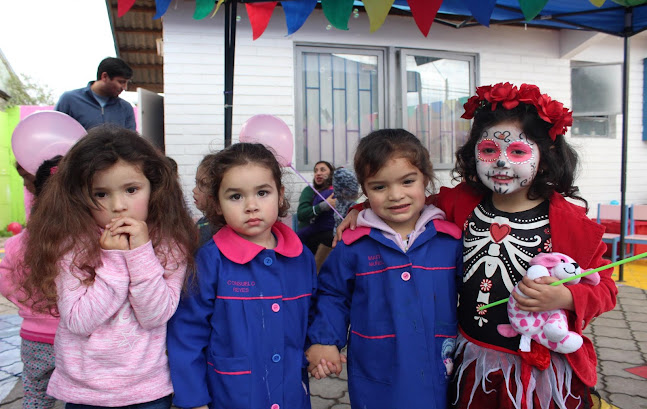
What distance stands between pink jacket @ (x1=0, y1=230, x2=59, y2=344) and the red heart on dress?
1.61m

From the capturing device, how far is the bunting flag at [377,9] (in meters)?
1.93

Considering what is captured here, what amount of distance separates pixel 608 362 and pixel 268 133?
275 cm

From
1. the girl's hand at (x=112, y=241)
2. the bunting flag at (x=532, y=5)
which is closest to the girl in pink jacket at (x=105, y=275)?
the girl's hand at (x=112, y=241)

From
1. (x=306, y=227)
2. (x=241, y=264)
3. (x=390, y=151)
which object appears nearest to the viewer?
(x=241, y=264)

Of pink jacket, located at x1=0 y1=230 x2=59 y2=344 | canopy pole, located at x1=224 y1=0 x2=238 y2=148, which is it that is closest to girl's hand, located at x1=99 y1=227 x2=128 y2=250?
pink jacket, located at x1=0 y1=230 x2=59 y2=344

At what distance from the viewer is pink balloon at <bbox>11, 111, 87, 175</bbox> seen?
2377mm

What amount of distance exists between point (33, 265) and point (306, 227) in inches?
131

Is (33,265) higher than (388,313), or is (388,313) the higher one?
(33,265)

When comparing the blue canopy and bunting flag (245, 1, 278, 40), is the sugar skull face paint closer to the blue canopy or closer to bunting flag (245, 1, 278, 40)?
bunting flag (245, 1, 278, 40)

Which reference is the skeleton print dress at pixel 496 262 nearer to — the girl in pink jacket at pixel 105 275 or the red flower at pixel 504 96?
the red flower at pixel 504 96

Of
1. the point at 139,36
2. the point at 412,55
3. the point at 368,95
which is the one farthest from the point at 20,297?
the point at 139,36

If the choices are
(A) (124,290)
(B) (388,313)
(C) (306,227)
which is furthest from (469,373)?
(C) (306,227)

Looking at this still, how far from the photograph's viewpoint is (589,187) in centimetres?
655

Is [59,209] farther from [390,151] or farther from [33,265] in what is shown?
[390,151]
